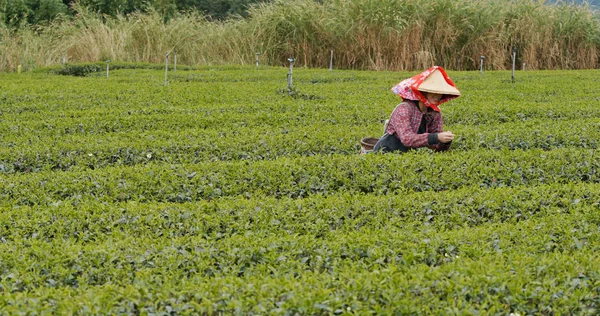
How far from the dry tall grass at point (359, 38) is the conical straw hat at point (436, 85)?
14.9m

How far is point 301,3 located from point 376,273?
21.7 m

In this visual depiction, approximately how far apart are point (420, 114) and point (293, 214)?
279 cm

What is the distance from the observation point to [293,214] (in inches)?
276

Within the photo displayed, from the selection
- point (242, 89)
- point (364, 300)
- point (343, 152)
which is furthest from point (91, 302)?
point (242, 89)

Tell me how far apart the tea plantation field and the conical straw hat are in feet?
2.73

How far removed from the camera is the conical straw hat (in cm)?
873

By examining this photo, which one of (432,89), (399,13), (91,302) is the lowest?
(91,302)

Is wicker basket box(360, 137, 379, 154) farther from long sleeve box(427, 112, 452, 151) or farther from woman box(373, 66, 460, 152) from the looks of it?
long sleeve box(427, 112, 452, 151)

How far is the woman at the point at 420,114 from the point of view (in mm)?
8781

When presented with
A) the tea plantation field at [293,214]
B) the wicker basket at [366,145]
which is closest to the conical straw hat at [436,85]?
the tea plantation field at [293,214]

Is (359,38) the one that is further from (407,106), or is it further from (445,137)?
(445,137)

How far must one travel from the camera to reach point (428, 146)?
945 centimetres

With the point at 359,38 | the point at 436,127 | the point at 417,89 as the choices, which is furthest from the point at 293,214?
the point at 359,38

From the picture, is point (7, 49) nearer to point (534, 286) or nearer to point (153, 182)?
point (153, 182)
